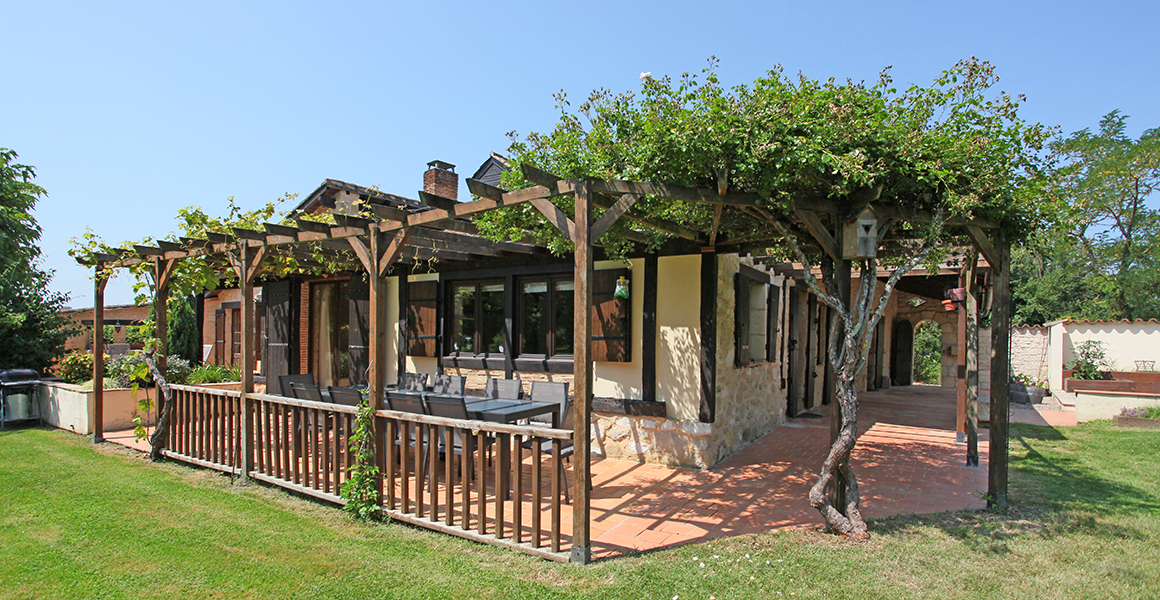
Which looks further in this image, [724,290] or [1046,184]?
[724,290]

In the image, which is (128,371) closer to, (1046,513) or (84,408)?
(84,408)

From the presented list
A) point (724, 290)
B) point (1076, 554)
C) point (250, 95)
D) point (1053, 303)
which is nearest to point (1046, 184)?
point (1076, 554)

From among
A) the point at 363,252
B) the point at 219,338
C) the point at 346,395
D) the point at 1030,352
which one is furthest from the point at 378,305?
the point at 1030,352

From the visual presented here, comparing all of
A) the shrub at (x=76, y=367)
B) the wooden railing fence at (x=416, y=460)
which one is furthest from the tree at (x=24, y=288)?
the wooden railing fence at (x=416, y=460)

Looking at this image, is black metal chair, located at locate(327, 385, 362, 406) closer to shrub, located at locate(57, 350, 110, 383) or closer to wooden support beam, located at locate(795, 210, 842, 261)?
wooden support beam, located at locate(795, 210, 842, 261)

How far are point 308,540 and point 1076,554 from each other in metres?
4.57

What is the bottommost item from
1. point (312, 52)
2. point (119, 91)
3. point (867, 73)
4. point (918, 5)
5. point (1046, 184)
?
point (1046, 184)

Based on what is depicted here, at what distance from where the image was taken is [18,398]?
26.0 feet

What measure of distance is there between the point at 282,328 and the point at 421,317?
3.01 meters

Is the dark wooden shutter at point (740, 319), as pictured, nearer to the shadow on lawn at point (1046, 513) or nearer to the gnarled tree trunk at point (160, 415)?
the shadow on lawn at point (1046, 513)

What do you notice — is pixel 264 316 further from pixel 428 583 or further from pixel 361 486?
pixel 428 583

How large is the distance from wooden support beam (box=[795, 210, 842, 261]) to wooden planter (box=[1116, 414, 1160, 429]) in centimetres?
784

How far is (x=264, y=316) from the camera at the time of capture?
9.80 metres

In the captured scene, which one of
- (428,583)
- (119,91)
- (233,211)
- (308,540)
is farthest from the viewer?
(119,91)
